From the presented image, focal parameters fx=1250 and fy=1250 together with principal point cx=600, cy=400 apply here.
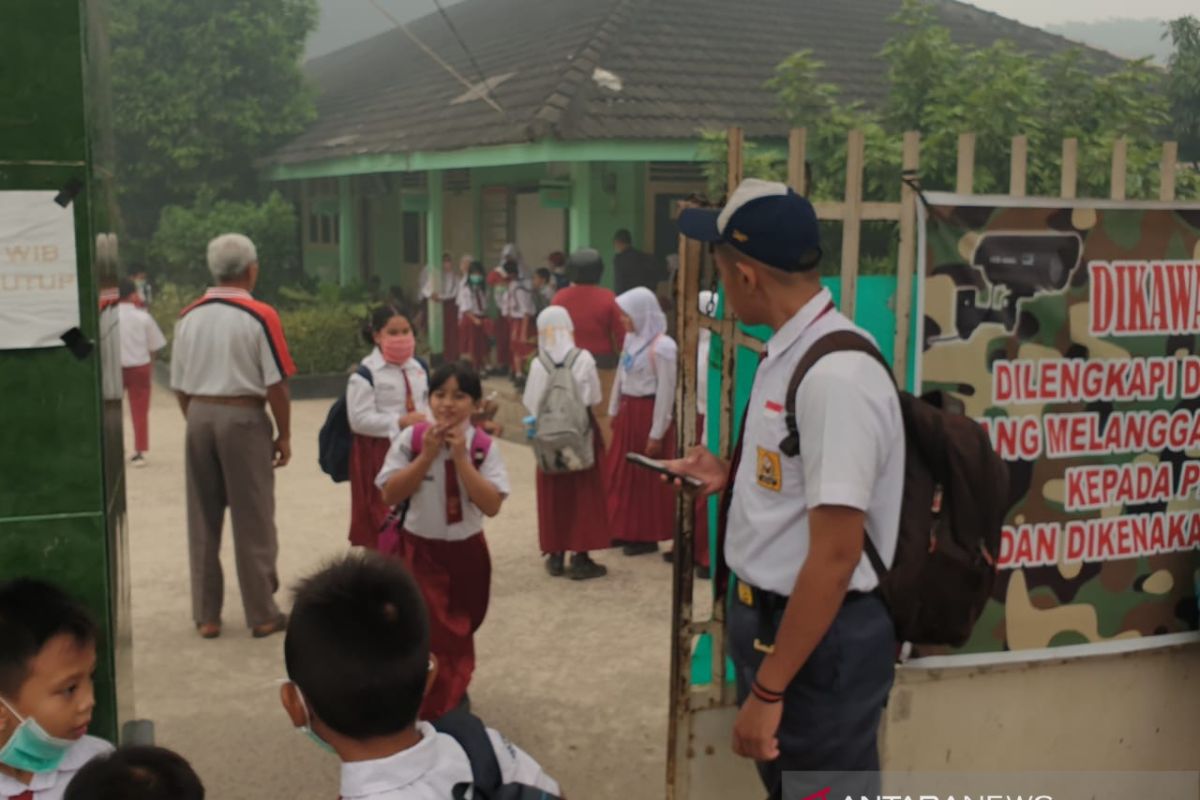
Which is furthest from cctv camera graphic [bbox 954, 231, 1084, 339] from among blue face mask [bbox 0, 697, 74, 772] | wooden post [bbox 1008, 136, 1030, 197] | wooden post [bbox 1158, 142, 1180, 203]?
blue face mask [bbox 0, 697, 74, 772]

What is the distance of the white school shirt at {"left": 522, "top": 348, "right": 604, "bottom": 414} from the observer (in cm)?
697

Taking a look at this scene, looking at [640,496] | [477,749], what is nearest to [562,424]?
[640,496]

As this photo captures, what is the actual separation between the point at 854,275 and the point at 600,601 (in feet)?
11.7

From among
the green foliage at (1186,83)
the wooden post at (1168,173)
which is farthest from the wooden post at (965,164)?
the green foliage at (1186,83)

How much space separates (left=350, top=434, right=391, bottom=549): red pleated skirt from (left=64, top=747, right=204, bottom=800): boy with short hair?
401 centimetres

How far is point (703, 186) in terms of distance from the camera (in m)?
15.0

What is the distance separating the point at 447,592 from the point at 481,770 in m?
2.81

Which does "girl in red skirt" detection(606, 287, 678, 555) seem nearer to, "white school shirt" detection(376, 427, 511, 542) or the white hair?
the white hair

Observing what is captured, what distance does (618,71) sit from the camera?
14602mm

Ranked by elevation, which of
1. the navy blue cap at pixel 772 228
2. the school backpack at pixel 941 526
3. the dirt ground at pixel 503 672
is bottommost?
the dirt ground at pixel 503 672

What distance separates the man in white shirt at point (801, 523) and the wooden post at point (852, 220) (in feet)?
2.19

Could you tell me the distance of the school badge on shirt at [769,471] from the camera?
8.60 ft

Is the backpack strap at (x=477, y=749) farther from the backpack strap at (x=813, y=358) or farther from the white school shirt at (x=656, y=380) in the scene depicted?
the white school shirt at (x=656, y=380)

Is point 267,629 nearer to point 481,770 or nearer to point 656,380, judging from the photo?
point 656,380
